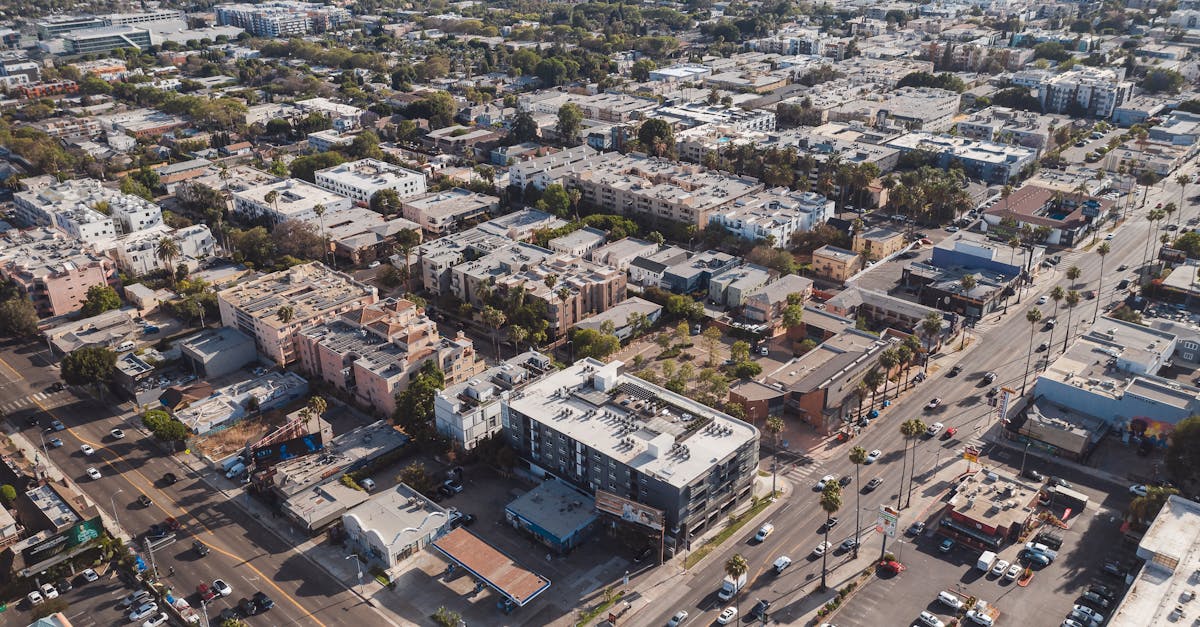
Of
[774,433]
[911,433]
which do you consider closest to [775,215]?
[774,433]

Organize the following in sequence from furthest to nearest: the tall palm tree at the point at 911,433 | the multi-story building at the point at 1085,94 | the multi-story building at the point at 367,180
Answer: the multi-story building at the point at 1085,94
the multi-story building at the point at 367,180
the tall palm tree at the point at 911,433

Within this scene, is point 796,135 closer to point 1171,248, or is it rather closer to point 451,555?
point 1171,248

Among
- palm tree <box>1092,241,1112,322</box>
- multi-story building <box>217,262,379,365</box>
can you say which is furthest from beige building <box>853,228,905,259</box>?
multi-story building <box>217,262,379,365</box>

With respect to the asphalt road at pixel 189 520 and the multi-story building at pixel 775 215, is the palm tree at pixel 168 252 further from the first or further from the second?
the multi-story building at pixel 775 215

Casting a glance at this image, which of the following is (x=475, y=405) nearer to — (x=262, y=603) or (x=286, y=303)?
(x=262, y=603)

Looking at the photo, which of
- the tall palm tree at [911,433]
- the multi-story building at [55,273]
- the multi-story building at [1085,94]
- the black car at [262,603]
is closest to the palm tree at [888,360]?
the tall palm tree at [911,433]

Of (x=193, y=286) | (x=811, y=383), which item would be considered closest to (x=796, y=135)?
(x=811, y=383)
